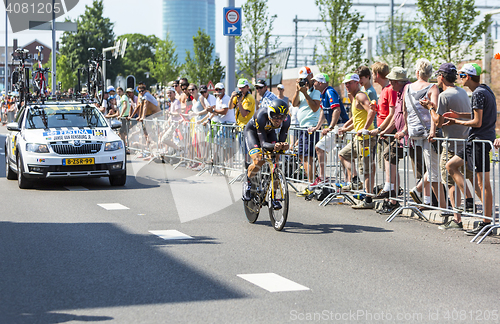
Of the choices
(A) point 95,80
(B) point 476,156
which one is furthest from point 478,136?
(A) point 95,80

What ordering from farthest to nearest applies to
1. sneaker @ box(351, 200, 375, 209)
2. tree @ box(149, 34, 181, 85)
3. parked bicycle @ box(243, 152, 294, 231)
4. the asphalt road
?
tree @ box(149, 34, 181, 85) < sneaker @ box(351, 200, 375, 209) < parked bicycle @ box(243, 152, 294, 231) < the asphalt road

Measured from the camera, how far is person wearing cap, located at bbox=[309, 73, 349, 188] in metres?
11.1

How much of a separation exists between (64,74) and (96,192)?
91.7 meters

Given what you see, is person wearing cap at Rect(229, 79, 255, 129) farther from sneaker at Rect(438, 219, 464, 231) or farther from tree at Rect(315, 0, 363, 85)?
tree at Rect(315, 0, 363, 85)

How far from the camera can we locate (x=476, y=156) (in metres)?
8.08

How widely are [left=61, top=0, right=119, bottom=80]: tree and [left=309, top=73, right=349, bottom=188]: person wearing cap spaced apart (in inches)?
3614

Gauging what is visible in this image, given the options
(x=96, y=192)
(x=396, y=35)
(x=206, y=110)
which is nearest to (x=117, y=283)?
(x=96, y=192)

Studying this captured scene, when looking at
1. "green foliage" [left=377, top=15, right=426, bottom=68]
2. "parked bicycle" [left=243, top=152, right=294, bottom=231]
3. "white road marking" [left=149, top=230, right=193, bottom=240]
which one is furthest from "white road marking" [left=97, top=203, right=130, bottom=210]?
"green foliage" [left=377, top=15, right=426, bottom=68]

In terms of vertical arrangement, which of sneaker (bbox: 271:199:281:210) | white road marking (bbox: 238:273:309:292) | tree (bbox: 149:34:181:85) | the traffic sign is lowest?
white road marking (bbox: 238:273:309:292)

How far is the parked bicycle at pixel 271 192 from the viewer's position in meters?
8.09

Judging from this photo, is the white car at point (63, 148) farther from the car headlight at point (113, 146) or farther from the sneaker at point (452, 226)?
the sneaker at point (452, 226)

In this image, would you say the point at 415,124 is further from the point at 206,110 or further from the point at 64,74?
the point at 64,74

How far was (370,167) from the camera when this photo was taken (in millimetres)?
10164

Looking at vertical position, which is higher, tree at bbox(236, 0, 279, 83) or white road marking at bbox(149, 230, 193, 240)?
tree at bbox(236, 0, 279, 83)
